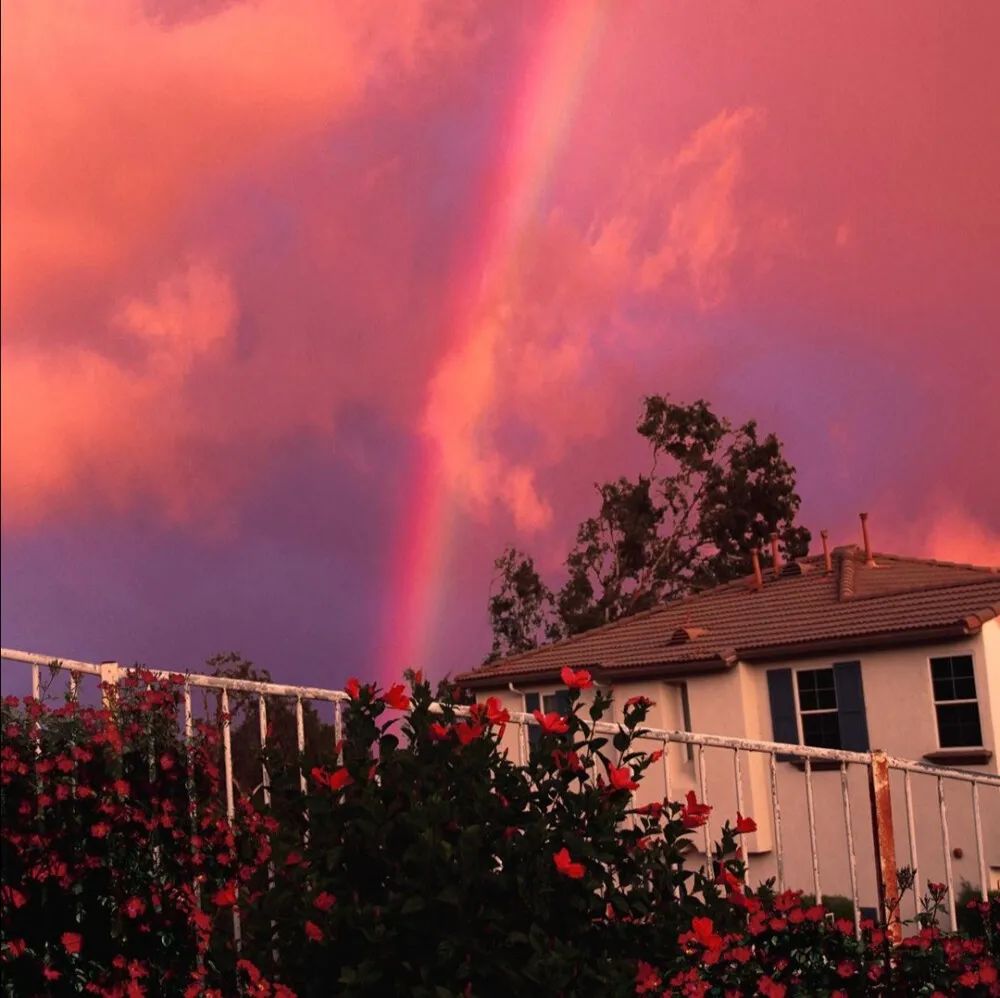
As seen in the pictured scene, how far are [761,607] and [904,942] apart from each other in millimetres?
18985

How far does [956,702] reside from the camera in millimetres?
18719

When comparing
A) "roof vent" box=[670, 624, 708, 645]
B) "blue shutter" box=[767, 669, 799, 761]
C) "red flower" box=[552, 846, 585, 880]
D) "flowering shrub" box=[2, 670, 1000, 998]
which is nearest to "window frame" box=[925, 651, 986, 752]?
"blue shutter" box=[767, 669, 799, 761]

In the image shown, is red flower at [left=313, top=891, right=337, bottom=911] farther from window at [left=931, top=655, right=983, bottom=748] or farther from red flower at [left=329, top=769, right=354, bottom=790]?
window at [left=931, top=655, right=983, bottom=748]

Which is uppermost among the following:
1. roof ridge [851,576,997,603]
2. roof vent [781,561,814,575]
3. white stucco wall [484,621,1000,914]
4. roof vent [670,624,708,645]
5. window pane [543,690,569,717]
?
roof vent [781,561,814,575]

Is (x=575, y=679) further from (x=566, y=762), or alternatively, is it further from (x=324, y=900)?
(x=324, y=900)

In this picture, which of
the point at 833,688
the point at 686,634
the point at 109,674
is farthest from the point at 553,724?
the point at 686,634

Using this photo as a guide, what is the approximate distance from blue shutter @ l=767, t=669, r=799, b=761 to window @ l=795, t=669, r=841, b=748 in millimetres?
147

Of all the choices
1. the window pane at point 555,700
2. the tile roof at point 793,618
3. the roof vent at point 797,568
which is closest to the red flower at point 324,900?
the tile roof at point 793,618

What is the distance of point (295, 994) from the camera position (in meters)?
3.93

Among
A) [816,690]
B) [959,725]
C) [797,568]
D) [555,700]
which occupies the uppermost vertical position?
[797,568]

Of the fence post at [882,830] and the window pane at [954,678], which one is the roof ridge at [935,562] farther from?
the fence post at [882,830]

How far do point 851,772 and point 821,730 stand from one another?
1.90 metres

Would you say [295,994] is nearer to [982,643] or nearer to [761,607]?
[982,643]

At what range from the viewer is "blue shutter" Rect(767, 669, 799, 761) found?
817 inches
